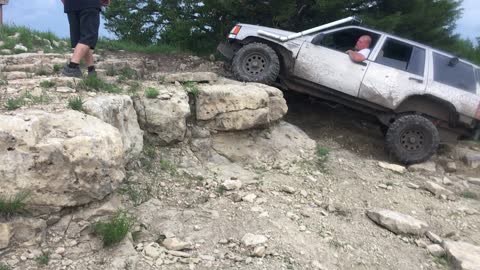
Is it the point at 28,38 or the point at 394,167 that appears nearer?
the point at 394,167

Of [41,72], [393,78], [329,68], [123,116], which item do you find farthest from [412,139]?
[41,72]

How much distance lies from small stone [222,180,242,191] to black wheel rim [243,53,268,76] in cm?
241

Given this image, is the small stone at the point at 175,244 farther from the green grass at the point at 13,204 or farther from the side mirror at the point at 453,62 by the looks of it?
the side mirror at the point at 453,62

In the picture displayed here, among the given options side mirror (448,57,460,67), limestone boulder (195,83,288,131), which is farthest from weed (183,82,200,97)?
side mirror (448,57,460,67)

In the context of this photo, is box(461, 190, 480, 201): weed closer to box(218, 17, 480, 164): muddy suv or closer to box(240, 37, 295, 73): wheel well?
box(218, 17, 480, 164): muddy suv

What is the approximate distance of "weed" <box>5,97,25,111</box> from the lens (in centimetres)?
420

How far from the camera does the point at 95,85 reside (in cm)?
523

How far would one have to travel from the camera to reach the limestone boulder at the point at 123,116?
4.55 meters

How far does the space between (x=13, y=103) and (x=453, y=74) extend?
6090 mm

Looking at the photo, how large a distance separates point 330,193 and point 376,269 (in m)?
1.46

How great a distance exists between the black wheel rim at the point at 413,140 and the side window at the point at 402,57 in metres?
0.88

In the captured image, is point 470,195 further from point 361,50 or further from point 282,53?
point 282,53

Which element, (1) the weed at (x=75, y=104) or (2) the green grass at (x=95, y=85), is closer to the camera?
(1) the weed at (x=75, y=104)

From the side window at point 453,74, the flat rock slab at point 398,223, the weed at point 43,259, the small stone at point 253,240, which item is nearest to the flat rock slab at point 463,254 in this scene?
the flat rock slab at point 398,223
